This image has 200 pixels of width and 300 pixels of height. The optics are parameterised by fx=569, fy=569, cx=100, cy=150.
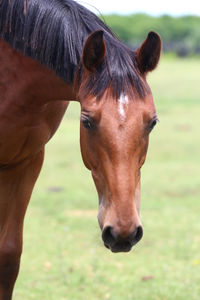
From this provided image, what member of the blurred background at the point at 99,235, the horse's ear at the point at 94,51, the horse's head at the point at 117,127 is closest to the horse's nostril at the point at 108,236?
the horse's head at the point at 117,127

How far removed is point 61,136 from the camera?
460 inches

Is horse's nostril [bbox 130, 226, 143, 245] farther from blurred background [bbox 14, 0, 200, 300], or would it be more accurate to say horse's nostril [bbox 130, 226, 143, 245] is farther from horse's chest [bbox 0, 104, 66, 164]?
blurred background [bbox 14, 0, 200, 300]

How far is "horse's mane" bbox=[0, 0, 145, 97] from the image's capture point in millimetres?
2453

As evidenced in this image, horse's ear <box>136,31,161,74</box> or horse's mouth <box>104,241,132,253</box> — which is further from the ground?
horse's ear <box>136,31,161,74</box>

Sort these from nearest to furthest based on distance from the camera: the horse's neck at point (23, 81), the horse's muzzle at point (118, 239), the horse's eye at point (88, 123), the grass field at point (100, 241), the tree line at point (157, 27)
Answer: the horse's muzzle at point (118, 239)
the horse's eye at point (88, 123)
the horse's neck at point (23, 81)
the grass field at point (100, 241)
the tree line at point (157, 27)

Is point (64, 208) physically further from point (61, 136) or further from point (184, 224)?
point (61, 136)

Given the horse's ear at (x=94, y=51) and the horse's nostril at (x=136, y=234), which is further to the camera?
the horse's ear at (x=94, y=51)

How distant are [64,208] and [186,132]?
5862 mm

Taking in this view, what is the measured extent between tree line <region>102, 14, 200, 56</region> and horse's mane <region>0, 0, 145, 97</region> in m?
63.8

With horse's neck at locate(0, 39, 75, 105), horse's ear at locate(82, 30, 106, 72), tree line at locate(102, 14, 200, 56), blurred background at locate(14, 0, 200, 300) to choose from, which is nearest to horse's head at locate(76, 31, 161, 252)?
horse's ear at locate(82, 30, 106, 72)

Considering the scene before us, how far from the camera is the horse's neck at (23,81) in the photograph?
288 cm

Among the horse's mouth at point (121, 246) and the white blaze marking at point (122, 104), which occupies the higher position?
the white blaze marking at point (122, 104)

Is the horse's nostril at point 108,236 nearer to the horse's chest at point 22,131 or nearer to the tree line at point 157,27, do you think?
the horse's chest at point 22,131

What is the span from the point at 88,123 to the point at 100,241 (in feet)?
11.0
